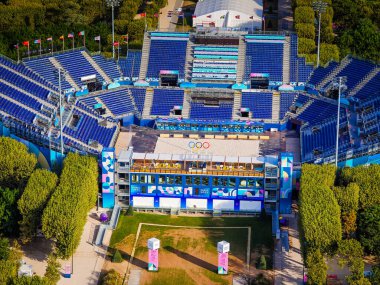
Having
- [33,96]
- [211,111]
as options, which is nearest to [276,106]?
[211,111]

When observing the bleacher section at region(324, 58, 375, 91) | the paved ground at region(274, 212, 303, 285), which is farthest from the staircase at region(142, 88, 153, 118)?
the paved ground at region(274, 212, 303, 285)

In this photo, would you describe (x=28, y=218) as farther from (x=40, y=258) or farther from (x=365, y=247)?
(x=365, y=247)

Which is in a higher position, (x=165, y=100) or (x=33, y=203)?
(x=165, y=100)

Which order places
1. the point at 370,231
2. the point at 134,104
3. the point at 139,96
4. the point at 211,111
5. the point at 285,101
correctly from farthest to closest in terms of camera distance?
1. the point at 139,96
2. the point at 134,104
3. the point at 285,101
4. the point at 211,111
5. the point at 370,231

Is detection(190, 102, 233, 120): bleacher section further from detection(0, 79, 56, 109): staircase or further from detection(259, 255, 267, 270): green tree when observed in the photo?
detection(259, 255, 267, 270): green tree

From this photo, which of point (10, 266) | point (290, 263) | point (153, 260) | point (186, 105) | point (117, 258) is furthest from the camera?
point (186, 105)

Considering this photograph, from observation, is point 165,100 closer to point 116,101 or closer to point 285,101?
point 116,101
